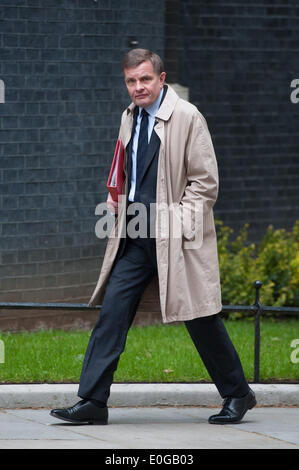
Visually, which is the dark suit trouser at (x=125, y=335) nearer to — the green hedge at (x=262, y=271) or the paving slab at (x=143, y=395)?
the paving slab at (x=143, y=395)

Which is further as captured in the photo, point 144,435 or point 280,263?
point 280,263

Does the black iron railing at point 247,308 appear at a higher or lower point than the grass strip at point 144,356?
higher

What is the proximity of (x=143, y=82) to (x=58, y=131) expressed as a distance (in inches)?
136

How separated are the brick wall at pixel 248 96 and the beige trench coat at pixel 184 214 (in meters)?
4.76

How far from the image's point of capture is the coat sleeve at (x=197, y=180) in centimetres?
639

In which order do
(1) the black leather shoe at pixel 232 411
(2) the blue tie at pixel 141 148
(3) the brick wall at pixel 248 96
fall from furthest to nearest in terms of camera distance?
1. (3) the brick wall at pixel 248 96
2. (1) the black leather shoe at pixel 232 411
3. (2) the blue tie at pixel 141 148

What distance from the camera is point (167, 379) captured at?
7.61 m

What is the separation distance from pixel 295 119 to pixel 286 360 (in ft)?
13.6

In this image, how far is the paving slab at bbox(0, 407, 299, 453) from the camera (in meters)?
6.08

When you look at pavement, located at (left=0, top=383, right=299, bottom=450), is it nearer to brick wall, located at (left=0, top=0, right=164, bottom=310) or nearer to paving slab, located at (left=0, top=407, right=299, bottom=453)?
paving slab, located at (left=0, top=407, right=299, bottom=453)

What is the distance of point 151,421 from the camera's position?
6828 mm

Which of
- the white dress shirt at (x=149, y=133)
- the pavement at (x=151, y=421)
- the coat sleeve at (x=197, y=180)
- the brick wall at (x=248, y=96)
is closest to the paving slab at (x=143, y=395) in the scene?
the pavement at (x=151, y=421)

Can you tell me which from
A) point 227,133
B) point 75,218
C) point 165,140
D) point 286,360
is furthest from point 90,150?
point 165,140

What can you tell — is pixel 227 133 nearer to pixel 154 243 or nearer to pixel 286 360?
pixel 286 360
